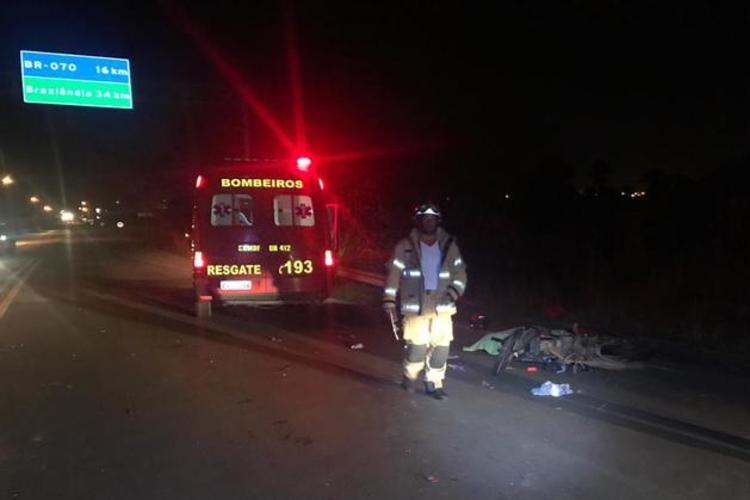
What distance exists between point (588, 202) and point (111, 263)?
18.5 metres

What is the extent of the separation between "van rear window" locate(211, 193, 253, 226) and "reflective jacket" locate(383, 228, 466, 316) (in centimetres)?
503

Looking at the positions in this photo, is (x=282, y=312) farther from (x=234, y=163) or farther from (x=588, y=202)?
(x=588, y=202)

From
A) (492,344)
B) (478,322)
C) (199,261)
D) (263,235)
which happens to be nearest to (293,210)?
(263,235)

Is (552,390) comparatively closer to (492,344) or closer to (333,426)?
(492,344)

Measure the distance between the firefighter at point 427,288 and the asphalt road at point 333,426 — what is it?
1.38 feet

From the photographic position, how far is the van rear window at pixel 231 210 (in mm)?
10797

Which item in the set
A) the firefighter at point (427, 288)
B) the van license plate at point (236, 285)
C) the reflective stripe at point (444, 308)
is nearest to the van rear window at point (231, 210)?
the van license plate at point (236, 285)

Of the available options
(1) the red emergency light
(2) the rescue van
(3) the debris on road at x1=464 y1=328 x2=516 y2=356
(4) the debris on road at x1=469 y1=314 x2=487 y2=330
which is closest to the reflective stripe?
(3) the debris on road at x1=464 y1=328 x2=516 y2=356

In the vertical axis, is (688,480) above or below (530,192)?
below

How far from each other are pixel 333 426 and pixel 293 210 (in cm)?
603

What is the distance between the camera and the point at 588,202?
28891mm

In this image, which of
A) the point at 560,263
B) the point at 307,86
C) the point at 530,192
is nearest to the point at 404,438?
the point at 560,263

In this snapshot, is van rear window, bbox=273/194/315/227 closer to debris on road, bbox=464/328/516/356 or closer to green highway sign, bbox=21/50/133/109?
debris on road, bbox=464/328/516/356

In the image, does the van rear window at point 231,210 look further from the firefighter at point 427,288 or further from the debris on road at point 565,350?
the firefighter at point 427,288
